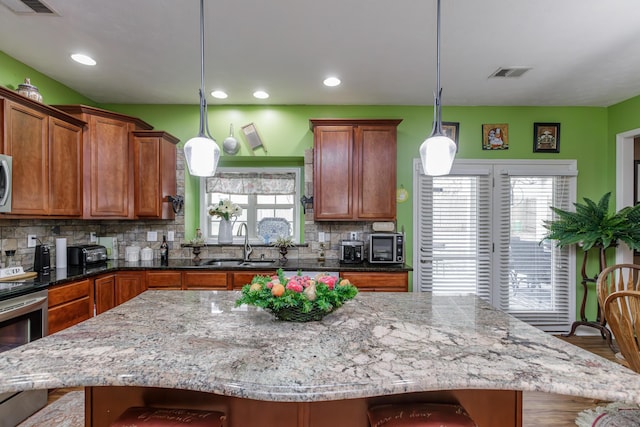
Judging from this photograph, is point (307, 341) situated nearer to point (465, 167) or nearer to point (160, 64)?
point (160, 64)

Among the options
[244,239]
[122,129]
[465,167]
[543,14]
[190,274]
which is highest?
[543,14]

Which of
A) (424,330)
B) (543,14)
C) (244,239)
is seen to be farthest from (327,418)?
(244,239)

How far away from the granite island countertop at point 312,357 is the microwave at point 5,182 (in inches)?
56.8

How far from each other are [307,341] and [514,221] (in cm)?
352

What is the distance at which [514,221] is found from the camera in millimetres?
3895

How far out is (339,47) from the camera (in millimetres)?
2596

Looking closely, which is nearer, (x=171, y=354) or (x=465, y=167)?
(x=171, y=354)

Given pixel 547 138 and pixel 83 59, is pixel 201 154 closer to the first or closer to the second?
pixel 83 59

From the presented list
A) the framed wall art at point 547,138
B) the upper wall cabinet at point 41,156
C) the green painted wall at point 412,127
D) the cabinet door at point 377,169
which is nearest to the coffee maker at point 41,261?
the upper wall cabinet at point 41,156

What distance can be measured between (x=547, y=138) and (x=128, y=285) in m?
4.93

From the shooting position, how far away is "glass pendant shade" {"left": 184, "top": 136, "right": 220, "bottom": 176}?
1.74 m

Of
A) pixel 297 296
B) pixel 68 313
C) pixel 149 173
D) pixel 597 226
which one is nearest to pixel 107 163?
pixel 149 173

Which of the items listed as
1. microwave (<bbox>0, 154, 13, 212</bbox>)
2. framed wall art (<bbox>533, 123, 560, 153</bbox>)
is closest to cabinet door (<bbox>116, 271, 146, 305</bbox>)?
microwave (<bbox>0, 154, 13, 212</bbox>)

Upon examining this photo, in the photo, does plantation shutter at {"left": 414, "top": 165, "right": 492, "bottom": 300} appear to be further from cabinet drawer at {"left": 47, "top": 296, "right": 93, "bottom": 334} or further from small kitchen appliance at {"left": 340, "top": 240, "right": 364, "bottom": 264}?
cabinet drawer at {"left": 47, "top": 296, "right": 93, "bottom": 334}
